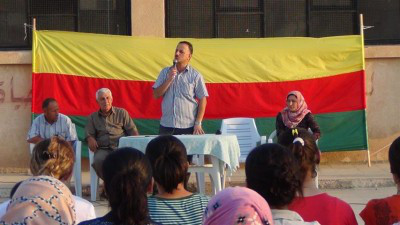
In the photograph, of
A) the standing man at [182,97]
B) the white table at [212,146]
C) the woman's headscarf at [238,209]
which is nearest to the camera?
the woman's headscarf at [238,209]

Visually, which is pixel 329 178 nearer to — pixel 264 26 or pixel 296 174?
pixel 264 26

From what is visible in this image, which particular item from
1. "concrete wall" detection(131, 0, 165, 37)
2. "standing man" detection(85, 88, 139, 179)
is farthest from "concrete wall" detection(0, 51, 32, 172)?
"standing man" detection(85, 88, 139, 179)

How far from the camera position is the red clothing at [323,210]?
168 inches

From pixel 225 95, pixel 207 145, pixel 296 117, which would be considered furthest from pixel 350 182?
pixel 207 145

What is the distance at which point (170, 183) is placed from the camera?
4418 mm

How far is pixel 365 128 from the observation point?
41.1ft

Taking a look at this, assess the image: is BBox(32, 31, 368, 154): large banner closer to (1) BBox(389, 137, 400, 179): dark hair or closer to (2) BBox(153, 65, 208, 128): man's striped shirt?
(2) BBox(153, 65, 208, 128): man's striped shirt

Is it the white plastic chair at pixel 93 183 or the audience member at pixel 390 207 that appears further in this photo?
the white plastic chair at pixel 93 183

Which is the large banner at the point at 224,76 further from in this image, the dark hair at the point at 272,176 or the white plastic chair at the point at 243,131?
the dark hair at the point at 272,176

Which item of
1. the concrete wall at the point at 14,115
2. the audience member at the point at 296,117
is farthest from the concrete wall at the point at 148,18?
the audience member at the point at 296,117

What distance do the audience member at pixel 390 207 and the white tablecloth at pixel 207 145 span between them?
4886mm

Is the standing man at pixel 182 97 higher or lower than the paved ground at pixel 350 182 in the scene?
higher

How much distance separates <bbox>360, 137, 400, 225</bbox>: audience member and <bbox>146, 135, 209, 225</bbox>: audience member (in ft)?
2.79

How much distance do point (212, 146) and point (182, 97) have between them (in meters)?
1.00
